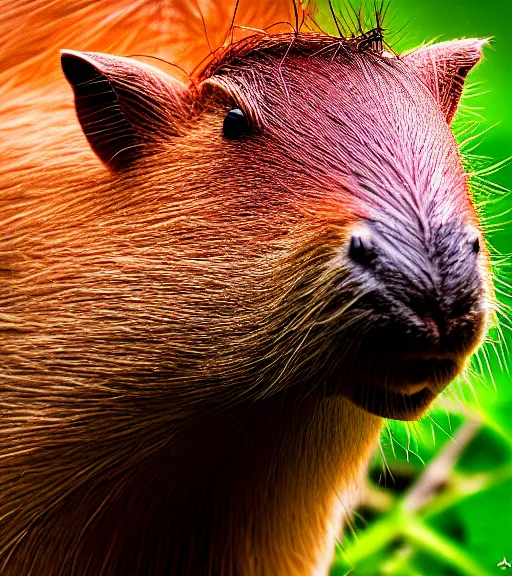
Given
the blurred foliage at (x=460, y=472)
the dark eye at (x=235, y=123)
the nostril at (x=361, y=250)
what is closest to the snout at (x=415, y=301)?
the nostril at (x=361, y=250)

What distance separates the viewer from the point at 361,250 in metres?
0.84

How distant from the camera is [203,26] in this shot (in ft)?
3.82

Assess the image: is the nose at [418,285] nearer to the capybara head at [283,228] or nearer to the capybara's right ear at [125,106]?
the capybara head at [283,228]

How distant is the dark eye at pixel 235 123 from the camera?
0.95 metres

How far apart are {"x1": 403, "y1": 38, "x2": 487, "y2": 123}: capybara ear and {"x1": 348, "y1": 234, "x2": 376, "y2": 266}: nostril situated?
251 mm

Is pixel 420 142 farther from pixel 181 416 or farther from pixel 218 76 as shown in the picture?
pixel 181 416

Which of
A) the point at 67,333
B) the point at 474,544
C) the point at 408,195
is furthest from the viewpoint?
the point at 474,544

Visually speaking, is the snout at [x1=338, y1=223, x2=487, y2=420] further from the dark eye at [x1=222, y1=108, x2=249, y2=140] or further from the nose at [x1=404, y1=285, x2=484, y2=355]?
the dark eye at [x1=222, y1=108, x2=249, y2=140]

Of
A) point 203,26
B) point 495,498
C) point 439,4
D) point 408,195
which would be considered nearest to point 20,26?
point 203,26

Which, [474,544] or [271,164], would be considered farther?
[474,544]

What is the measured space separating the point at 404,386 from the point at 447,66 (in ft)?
1.24

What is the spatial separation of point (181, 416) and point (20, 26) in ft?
1.75

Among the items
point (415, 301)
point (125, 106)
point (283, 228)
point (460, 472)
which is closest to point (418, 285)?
point (415, 301)

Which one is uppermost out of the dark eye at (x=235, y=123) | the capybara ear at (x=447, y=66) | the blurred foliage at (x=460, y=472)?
the capybara ear at (x=447, y=66)
